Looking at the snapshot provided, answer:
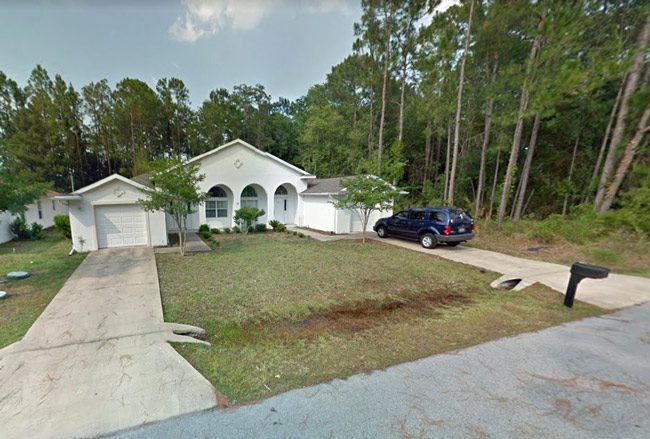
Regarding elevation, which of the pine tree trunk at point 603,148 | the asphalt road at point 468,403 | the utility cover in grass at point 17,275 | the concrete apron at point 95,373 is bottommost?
the utility cover in grass at point 17,275

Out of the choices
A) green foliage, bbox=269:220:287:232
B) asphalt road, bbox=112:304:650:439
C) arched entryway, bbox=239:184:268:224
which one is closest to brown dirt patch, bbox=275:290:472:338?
asphalt road, bbox=112:304:650:439

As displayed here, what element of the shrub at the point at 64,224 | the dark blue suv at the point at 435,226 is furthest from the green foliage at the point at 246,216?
the dark blue suv at the point at 435,226

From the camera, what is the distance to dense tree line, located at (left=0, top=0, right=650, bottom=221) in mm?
10344

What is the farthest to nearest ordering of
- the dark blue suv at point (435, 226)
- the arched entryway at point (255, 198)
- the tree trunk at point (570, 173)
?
the arched entryway at point (255, 198) < the tree trunk at point (570, 173) < the dark blue suv at point (435, 226)

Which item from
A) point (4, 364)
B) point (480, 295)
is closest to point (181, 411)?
point (4, 364)

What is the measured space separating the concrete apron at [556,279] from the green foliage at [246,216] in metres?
→ 9.97

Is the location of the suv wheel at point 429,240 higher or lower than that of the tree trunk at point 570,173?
lower

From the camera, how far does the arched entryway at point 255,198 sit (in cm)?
1700

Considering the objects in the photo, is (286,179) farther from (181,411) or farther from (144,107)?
(144,107)

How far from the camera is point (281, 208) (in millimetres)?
18328

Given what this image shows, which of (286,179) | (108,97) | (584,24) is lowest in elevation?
(286,179)

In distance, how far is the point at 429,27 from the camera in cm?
1498

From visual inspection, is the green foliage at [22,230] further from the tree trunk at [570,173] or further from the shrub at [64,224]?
the tree trunk at [570,173]

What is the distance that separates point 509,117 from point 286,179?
1257 centimetres
